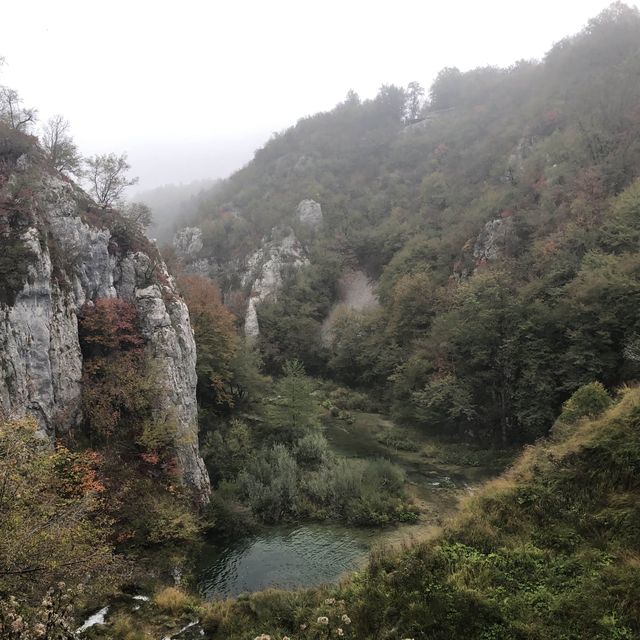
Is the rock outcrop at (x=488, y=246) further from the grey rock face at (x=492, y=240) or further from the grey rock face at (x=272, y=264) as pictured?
the grey rock face at (x=272, y=264)

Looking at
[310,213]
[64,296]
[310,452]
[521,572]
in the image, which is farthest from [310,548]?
[310,213]

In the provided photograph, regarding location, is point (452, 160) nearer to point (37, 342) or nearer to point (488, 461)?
point (488, 461)

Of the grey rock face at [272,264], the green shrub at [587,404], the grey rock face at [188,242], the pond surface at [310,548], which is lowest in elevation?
the pond surface at [310,548]

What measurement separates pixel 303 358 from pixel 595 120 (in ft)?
132

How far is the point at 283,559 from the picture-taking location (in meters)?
18.2

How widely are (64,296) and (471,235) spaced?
1616 inches

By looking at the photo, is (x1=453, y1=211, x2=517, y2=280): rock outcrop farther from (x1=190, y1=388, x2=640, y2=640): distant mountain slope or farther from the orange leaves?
the orange leaves

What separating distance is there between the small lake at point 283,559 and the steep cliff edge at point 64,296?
12.5ft

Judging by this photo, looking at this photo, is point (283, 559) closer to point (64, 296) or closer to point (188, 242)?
point (64, 296)

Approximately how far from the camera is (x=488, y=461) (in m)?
28.1

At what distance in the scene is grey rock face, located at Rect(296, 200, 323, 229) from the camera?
7581cm

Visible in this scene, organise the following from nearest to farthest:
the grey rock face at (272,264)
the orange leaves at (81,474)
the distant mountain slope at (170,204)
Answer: the orange leaves at (81,474), the grey rock face at (272,264), the distant mountain slope at (170,204)

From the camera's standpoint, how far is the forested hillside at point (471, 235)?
2867cm

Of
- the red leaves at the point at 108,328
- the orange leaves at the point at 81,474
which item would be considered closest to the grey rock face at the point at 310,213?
the red leaves at the point at 108,328
